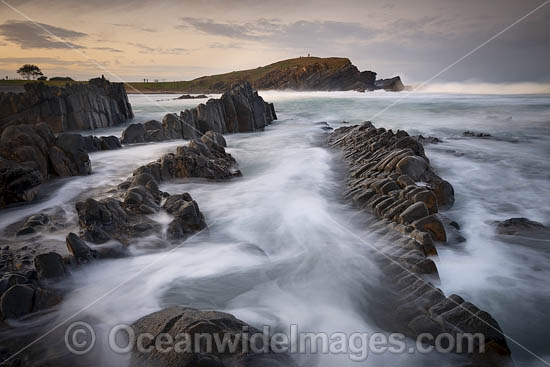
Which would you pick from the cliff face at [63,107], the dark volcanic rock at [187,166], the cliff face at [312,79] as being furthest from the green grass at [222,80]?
the dark volcanic rock at [187,166]

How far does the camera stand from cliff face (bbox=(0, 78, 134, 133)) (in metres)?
17.5

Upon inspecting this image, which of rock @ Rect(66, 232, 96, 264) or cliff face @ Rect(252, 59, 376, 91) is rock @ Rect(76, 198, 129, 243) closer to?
rock @ Rect(66, 232, 96, 264)

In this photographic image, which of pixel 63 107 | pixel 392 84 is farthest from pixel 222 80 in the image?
pixel 63 107

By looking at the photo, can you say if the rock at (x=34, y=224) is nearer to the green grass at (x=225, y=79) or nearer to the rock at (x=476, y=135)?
the rock at (x=476, y=135)

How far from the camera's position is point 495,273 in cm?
534

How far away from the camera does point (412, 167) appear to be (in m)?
8.72

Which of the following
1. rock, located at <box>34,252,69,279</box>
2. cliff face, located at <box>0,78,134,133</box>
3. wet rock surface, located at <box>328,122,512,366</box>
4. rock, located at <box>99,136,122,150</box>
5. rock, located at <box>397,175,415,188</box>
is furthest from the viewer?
cliff face, located at <box>0,78,134,133</box>

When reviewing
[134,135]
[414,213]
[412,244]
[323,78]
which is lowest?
[412,244]

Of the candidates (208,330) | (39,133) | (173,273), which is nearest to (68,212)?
(173,273)

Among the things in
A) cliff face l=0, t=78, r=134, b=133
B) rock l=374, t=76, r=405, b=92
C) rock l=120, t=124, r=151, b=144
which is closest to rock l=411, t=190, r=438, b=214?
rock l=120, t=124, r=151, b=144

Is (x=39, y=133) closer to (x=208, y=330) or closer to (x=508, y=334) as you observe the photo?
(x=208, y=330)

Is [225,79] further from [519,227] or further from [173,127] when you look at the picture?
[519,227]

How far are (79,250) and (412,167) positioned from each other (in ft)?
25.5

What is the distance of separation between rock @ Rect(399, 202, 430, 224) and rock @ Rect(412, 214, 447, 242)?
0.09 metres
